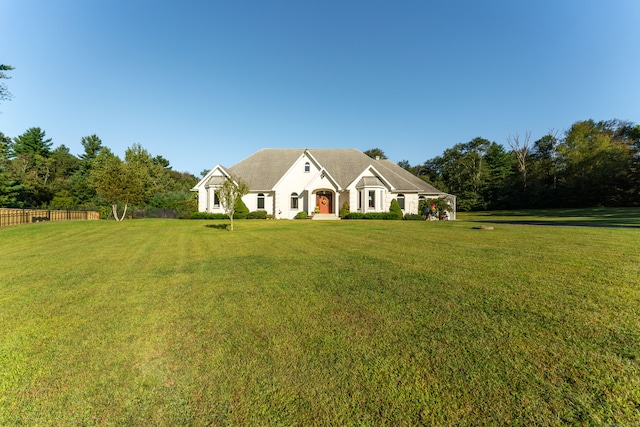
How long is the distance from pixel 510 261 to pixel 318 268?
436 centimetres

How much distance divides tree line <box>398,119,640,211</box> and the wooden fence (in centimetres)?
5495

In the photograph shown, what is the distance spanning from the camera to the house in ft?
95.2

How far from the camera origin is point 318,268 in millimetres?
6816

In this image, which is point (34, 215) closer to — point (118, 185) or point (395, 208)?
point (118, 185)

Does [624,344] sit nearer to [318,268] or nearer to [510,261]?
[510,261]

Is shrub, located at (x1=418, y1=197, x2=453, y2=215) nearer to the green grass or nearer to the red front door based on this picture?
the red front door

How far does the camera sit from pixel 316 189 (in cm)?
2928

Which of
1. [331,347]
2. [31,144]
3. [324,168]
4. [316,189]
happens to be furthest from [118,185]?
[31,144]

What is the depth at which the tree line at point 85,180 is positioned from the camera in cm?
3031

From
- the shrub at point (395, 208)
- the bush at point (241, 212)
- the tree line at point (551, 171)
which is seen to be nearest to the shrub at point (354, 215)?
the shrub at point (395, 208)

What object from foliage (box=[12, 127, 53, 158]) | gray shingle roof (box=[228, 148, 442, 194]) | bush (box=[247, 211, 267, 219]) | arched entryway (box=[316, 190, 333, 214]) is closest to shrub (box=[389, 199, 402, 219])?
gray shingle roof (box=[228, 148, 442, 194])

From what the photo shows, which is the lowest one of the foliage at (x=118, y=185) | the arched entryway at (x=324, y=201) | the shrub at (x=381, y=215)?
the shrub at (x=381, y=215)

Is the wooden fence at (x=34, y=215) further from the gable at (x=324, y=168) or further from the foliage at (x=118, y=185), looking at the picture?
the gable at (x=324, y=168)

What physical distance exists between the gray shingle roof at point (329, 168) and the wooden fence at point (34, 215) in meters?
18.3
